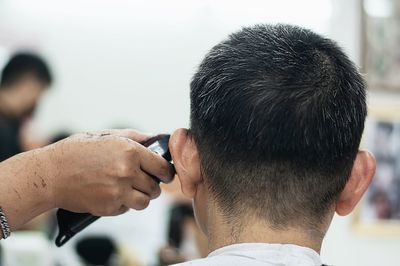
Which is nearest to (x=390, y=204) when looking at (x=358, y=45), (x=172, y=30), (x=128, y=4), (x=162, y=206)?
(x=358, y=45)

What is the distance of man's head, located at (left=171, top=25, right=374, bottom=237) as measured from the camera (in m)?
0.97

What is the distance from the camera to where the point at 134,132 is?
1302mm

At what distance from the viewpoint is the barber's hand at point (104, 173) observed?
1205 mm

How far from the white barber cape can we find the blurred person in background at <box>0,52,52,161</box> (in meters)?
2.23

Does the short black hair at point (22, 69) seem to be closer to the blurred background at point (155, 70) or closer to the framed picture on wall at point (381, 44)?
the blurred background at point (155, 70)

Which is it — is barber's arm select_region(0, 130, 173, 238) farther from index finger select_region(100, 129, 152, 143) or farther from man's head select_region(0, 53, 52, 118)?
man's head select_region(0, 53, 52, 118)

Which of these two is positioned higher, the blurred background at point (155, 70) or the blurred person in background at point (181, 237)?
the blurred background at point (155, 70)

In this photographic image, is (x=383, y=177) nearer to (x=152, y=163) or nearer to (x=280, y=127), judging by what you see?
(x=152, y=163)

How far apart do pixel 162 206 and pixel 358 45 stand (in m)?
1.26

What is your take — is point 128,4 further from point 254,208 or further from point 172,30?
point 254,208

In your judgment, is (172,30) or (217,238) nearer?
(217,238)

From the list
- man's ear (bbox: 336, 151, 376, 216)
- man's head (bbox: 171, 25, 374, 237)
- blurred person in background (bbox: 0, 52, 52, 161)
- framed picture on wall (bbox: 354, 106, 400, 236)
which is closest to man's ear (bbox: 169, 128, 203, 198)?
man's head (bbox: 171, 25, 374, 237)

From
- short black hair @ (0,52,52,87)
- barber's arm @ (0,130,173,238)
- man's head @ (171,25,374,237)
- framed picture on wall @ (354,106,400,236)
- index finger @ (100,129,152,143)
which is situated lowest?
framed picture on wall @ (354,106,400,236)

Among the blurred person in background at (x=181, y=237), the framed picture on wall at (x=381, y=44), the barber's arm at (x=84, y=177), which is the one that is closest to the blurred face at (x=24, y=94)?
the blurred person in background at (x=181, y=237)
